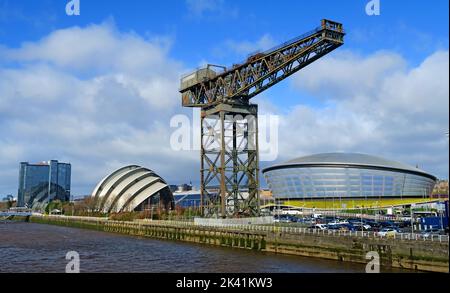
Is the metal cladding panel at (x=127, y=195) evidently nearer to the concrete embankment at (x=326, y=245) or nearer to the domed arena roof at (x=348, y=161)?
the domed arena roof at (x=348, y=161)

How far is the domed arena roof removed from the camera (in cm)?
13050

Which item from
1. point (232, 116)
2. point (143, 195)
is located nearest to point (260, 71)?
point (232, 116)

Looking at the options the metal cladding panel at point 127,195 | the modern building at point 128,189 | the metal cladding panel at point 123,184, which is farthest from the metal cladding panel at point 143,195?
the metal cladding panel at point 123,184

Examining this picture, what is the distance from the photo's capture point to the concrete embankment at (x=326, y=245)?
93.1 ft

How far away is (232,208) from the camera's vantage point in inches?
2218

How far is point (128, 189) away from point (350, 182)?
65898 mm

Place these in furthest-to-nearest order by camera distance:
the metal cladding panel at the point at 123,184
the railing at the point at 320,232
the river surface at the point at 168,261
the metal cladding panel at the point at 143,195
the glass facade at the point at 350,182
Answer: the glass facade at the point at 350,182, the metal cladding panel at the point at 123,184, the metal cladding panel at the point at 143,195, the river surface at the point at 168,261, the railing at the point at 320,232

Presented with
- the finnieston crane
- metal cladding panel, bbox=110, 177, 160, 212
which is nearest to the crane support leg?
the finnieston crane

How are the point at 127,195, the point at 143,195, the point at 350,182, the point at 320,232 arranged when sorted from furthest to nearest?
the point at 350,182, the point at 143,195, the point at 127,195, the point at 320,232

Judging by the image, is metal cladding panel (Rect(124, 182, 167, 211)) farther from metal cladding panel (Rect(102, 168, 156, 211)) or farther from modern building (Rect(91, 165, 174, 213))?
metal cladding panel (Rect(102, 168, 156, 211))

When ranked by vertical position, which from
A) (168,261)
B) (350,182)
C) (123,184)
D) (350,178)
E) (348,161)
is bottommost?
(168,261)

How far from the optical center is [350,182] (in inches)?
5089

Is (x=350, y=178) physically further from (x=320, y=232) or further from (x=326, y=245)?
(x=326, y=245)

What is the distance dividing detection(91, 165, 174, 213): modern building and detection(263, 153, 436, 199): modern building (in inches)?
1710
